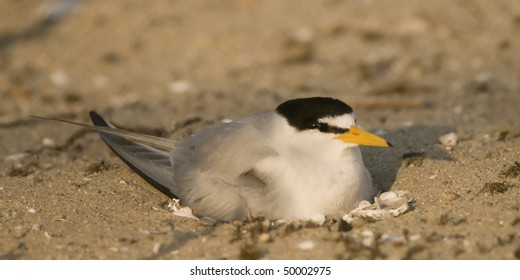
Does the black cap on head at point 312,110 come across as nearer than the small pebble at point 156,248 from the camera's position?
No

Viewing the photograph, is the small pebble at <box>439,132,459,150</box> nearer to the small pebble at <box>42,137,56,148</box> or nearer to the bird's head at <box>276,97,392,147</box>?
the bird's head at <box>276,97,392,147</box>

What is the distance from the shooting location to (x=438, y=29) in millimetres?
8648

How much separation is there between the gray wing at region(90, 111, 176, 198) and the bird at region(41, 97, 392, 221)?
10 cm

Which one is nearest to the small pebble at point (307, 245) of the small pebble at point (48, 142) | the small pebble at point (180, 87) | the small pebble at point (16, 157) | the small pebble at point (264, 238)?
the small pebble at point (264, 238)

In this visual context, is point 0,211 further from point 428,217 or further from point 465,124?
point 465,124

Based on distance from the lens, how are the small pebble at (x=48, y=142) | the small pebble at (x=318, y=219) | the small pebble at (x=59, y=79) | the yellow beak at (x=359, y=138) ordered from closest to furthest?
1. the small pebble at (x=318, y=219)
2. the yellow beak at (x=359, y=138)
3. the small pebble at (x=48, y=142)
4. the small pebble at (x=59, y=79)

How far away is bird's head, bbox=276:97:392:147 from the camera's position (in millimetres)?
4281

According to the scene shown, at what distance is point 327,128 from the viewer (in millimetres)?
4305

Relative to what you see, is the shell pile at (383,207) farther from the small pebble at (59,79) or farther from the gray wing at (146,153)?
the small pebble at (59,79)

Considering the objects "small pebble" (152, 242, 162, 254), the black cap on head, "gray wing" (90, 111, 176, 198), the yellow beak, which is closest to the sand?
Answer: "small pebble" (152, 242, 162, 254)

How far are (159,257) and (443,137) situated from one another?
2.35m

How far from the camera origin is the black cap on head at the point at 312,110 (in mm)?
4289

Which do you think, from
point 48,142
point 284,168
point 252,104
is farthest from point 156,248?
point 252,104

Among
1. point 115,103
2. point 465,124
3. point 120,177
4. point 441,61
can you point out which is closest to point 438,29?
point 441,61
